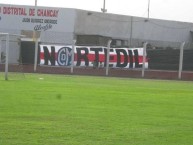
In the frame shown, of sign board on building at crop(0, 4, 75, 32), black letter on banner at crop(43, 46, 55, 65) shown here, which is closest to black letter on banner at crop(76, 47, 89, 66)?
black letter on banner at crop(43, 46, 55, 65)

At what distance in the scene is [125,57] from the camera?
38.9 meters

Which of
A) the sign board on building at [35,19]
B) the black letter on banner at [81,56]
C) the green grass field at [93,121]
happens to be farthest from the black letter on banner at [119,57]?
the green grass field at [93,121]

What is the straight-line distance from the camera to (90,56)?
128 feet

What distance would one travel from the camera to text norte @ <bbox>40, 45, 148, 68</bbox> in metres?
38.5

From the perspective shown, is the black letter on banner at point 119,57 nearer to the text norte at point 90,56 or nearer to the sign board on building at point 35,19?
the text norte at point 90,56

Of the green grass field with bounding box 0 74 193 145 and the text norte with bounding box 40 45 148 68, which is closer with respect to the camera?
the green grass field with bounding box 0 74 193 145

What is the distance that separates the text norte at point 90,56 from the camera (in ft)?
126

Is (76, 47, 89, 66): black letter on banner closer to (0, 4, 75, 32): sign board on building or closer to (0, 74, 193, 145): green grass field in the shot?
(0, 4, 75, 32): sign board on building

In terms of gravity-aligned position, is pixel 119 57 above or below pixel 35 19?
below

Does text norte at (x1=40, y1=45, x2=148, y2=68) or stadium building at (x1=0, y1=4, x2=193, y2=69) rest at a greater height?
stadium building at (x1=0, y1=4, x2=193, y2=69)

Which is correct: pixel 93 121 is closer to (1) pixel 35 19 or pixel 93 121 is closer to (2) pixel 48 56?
(2) pixel 48 56

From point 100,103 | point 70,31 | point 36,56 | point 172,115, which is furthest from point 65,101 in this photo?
point 70,31

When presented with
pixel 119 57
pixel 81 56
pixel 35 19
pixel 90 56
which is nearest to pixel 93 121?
pixel 119 57

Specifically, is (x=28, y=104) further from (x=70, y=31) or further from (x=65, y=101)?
(x=70, y=31)
